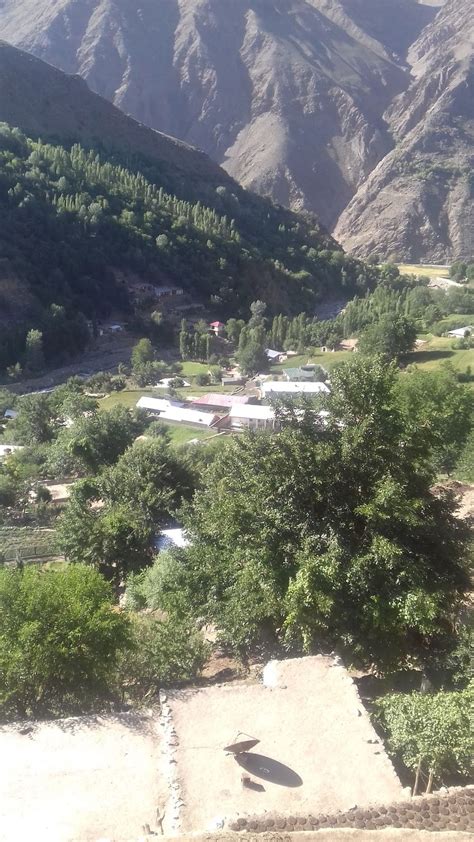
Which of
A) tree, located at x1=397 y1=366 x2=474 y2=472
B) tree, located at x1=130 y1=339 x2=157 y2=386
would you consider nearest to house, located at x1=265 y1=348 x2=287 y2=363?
tree, located at x1=130 y1=339 x2=157 y2=386

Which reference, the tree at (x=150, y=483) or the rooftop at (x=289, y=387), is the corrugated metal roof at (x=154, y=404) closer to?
the rooftop at (x=289, y=387)

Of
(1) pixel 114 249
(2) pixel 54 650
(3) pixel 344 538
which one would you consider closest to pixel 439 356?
(3) pixel 344 538

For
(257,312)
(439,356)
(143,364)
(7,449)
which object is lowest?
(7,449)

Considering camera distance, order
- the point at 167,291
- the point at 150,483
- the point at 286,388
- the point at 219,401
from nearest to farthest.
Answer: the point at 150,483 → the point at 219,401 → the point at 286,388 → the point at 167,291

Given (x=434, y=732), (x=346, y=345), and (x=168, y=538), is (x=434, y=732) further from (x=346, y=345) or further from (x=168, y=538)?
(x=346, y=345)

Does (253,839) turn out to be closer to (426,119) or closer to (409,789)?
(409,789)

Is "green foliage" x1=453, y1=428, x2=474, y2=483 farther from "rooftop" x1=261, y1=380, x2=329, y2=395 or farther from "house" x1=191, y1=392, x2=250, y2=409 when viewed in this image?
"house" x1=191, y1=392, x2=250, y2=409
